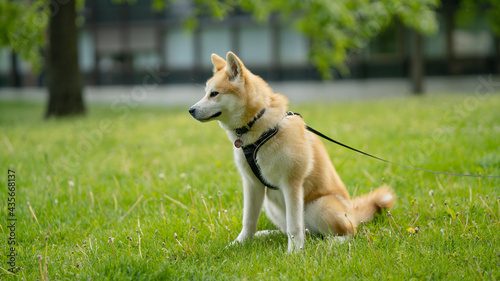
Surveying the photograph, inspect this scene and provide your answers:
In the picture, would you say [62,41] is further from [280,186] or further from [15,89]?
[15,89]

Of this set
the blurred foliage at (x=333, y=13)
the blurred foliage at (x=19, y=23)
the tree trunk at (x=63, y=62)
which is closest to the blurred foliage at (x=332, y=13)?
the blurred foliage at (x=333, y=13)

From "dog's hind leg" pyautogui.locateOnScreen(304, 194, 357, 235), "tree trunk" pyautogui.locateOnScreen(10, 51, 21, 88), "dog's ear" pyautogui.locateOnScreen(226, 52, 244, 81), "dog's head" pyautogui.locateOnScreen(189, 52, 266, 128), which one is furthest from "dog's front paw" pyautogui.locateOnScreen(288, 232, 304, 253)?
"tree trunk" pyautogui.locateOnScreen(10, 51, 21, 88)

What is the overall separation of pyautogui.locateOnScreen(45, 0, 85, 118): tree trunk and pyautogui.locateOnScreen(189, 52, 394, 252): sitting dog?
9.23 metres

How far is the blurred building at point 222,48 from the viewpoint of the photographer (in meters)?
19.8

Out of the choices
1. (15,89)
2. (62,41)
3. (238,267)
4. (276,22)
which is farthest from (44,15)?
(15,89)

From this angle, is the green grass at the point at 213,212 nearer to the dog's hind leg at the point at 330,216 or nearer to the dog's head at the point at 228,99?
the dog's hind leg at the point at 330,216

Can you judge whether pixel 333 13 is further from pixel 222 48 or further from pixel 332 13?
pixel 222 48

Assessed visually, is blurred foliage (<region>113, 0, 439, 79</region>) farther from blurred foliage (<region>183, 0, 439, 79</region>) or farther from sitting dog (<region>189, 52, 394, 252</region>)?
sitting dog (<region>189, 52, 394, 252</region>)

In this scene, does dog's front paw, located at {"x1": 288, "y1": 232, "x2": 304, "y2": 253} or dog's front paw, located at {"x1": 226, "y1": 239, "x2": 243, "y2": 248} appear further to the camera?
dog's front paw, located at {"x1": 226, "y1": 239, "x2": 243, "y2": 248}

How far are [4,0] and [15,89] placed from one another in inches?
607

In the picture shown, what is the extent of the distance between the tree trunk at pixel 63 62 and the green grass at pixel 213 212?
13.2 ft

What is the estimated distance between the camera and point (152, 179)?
15.9 feet

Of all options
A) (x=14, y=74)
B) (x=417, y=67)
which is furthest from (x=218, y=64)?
(x=14, y=74)

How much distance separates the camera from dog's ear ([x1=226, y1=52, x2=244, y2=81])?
2.92 metres
